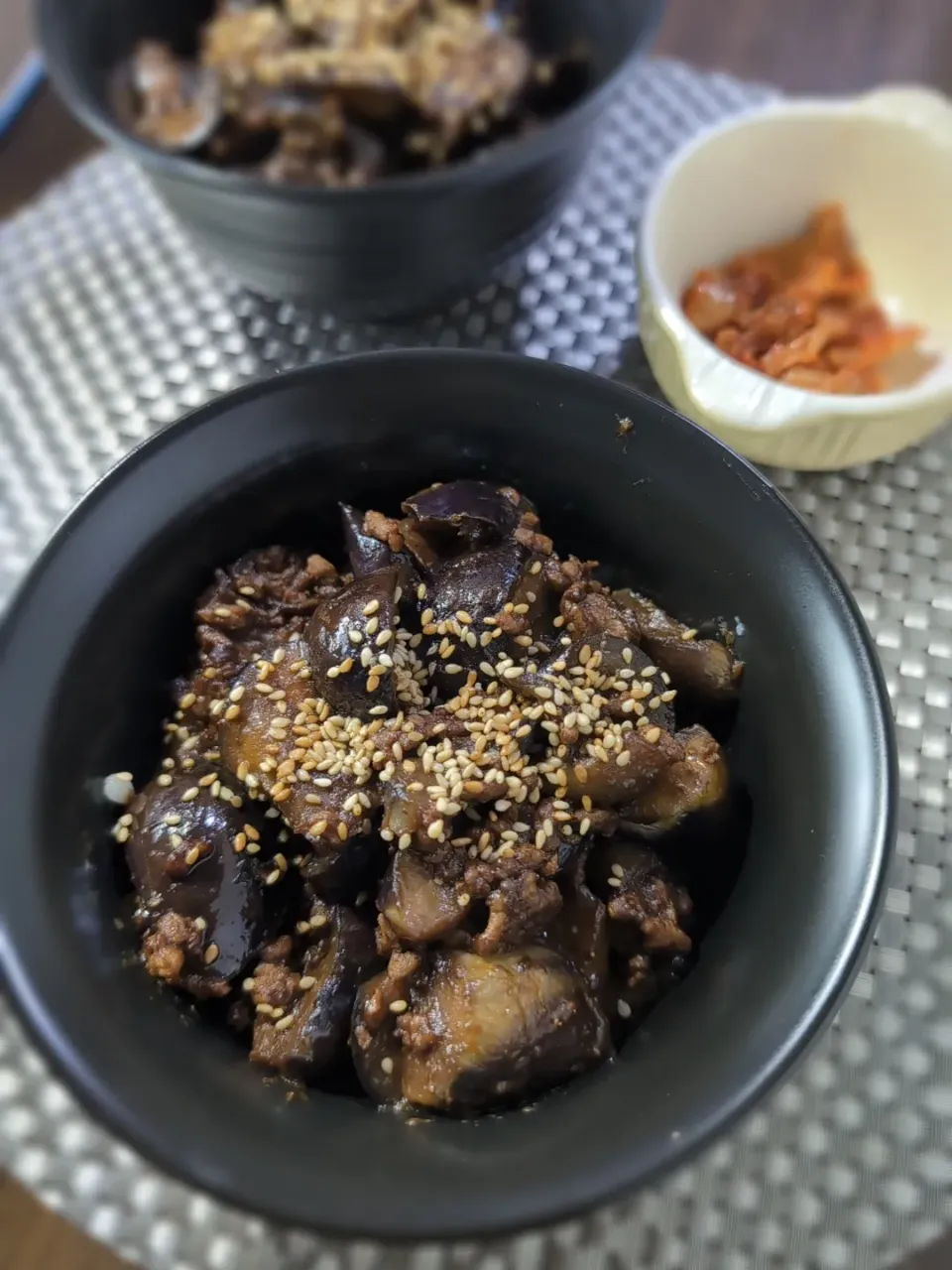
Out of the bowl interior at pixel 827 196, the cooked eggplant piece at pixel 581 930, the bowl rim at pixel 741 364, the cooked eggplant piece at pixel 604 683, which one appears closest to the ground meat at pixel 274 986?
the cooked eggplant piece at pixel 581 930

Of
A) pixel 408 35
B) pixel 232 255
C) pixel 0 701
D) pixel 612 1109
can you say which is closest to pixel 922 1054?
pixel 612 1109

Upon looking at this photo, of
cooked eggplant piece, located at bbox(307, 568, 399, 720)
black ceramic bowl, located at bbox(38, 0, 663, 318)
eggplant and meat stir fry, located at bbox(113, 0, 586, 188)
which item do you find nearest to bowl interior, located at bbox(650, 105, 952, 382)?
black ceramic bowl, located at bbox(38, 0, 663, 318)

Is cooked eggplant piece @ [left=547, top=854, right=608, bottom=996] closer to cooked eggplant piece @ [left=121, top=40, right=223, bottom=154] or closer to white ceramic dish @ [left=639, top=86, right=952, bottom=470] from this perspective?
white ceramic dish @ [left=639, top=86, right=952, bottom=470]

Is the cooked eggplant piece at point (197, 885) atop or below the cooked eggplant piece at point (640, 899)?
atop

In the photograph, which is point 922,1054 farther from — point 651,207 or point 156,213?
point 156,213

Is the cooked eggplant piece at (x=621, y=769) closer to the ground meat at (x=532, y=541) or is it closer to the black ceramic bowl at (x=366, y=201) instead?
the ground meat at (x=532, y=541)
